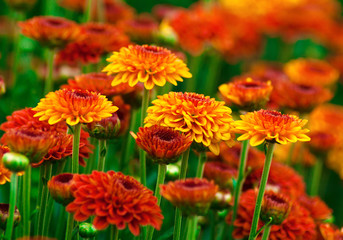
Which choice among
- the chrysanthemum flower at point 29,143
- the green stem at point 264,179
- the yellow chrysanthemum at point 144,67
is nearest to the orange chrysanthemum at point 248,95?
the yellow chrysanthemum at point 144,67

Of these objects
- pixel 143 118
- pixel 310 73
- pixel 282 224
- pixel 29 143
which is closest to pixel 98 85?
pixel 143 118

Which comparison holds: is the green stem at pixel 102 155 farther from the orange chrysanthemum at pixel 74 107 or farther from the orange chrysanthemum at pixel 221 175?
the orange chrysanthemum at pixel 221 175

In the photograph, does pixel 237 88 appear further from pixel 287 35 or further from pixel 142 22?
pixel 287 35

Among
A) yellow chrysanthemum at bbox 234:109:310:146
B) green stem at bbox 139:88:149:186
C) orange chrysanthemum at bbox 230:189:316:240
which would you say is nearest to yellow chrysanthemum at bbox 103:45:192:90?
green stem at bbox 139:88:149:186

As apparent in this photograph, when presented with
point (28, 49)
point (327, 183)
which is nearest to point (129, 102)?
point (28, 49)

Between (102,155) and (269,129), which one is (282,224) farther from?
(102,155)

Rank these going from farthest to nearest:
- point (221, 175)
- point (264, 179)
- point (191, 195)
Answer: point (221, 175) → point (264, 179) → point (191, 195)
